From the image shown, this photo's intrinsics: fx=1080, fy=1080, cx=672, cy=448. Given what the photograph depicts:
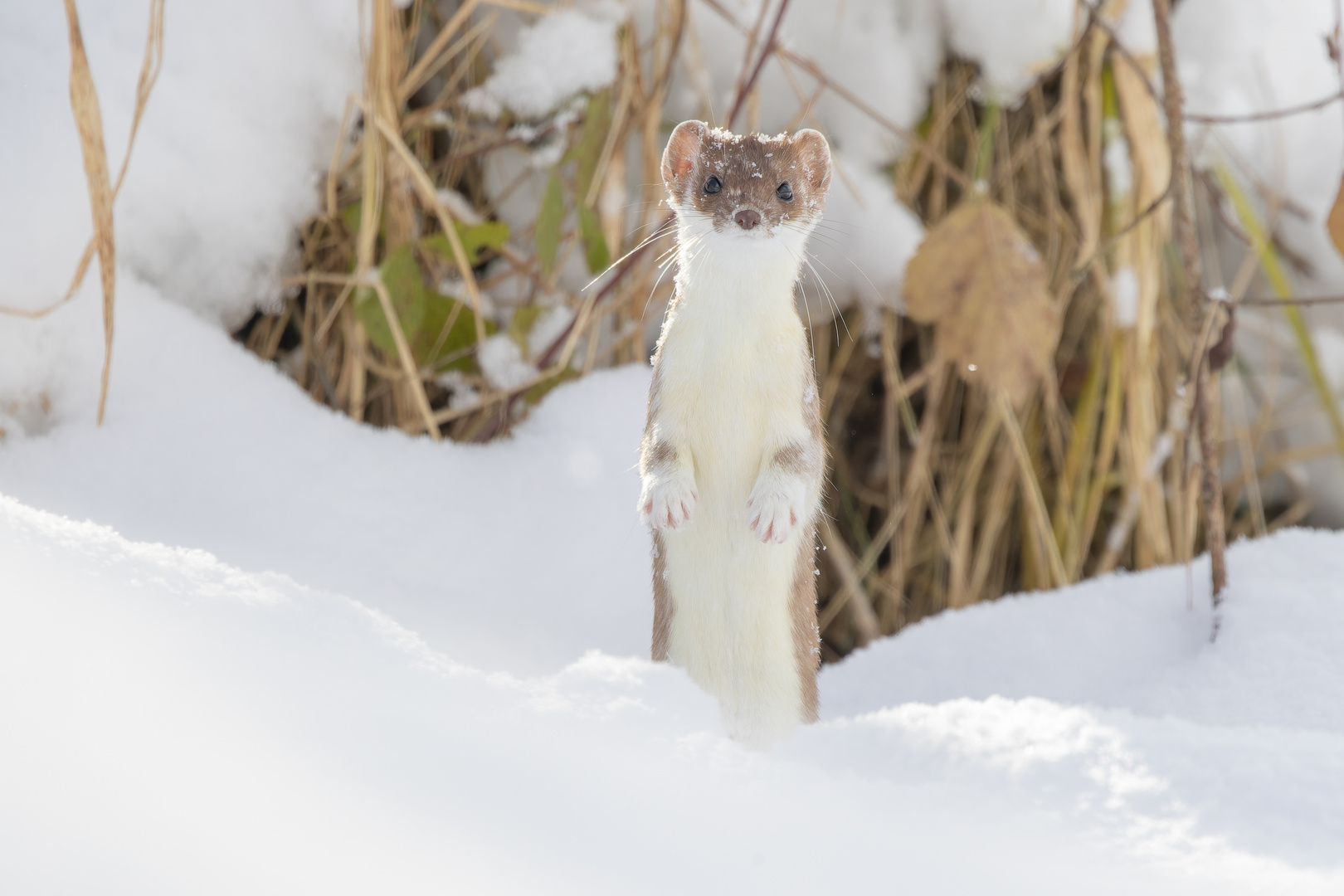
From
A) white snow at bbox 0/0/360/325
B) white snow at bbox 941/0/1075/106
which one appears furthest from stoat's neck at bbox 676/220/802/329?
white snow at bbox 941/0/1075/106

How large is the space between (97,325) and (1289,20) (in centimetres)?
204

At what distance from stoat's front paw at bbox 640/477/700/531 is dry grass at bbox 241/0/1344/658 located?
61 centimetres

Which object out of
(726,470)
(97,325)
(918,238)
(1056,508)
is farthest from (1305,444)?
(97,325)

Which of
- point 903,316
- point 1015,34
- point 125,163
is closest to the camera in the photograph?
point 125,163

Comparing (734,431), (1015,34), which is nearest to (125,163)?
(734,431)

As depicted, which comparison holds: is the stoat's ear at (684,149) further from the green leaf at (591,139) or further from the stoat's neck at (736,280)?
the green leaf at (591,139)

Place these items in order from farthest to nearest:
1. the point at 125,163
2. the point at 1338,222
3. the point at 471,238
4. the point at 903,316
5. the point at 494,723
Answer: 1. the point at 903,316
2. the point at 471,238
3. the point at 125,163
4. the point at 1338,222
5. the point at 494,723

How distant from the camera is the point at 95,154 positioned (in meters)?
1.16

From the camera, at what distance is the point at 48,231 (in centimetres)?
133

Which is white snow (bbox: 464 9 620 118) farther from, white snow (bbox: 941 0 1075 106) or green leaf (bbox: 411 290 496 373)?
white snow (bbox: 941 0 1075 106)

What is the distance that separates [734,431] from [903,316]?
1.06m

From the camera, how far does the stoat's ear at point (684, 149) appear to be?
0.96 m

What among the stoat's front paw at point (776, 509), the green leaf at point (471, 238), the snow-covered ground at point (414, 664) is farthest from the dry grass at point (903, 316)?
the stoat's front paw at point (776, 509)

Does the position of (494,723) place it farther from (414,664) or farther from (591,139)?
(591,139)
